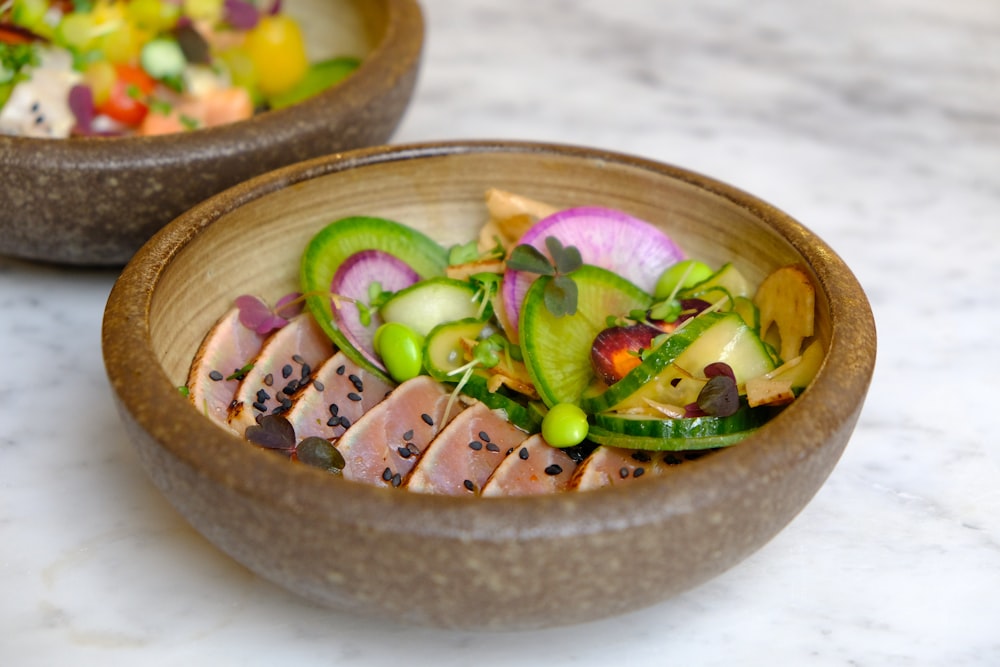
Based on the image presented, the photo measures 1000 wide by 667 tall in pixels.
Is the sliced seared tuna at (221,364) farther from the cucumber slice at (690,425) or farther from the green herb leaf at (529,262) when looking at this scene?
the cucumber slice at (690,425)

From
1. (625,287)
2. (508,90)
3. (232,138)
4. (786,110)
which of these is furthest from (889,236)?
(232,138)

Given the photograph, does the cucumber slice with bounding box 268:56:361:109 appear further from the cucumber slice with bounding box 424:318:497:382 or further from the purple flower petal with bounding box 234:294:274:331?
A: the cucumber slice with bounding box 424:318:497:382

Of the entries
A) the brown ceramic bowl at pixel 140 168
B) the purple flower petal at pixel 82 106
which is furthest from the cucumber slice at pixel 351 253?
the purple flower petal at pixel 82 106

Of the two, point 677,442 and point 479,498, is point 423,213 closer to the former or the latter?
point 677,442

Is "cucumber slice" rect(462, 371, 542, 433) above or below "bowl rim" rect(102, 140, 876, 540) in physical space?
below

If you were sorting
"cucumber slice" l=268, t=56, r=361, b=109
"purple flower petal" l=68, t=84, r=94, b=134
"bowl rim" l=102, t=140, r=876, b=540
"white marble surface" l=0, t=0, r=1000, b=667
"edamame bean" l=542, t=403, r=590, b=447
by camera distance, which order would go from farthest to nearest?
"cucumber slice" l=268, t=56, r=361, b=109
"purple flower petal" l=68, t=84, r=94, b=134
"edamame bean" l=542, t=403, r=590, b=447
"white marble surface" l=0, t=0, r=1000, b=667
"bowl rim" l=102, t=140, r=876, b=540

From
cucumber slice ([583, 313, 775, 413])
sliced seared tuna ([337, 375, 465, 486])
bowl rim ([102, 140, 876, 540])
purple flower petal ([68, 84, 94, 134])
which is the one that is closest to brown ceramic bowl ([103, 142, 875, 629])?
bowl rim ([102, 140, 876, 540])

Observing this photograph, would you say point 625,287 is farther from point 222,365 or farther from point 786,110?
point 786,110
